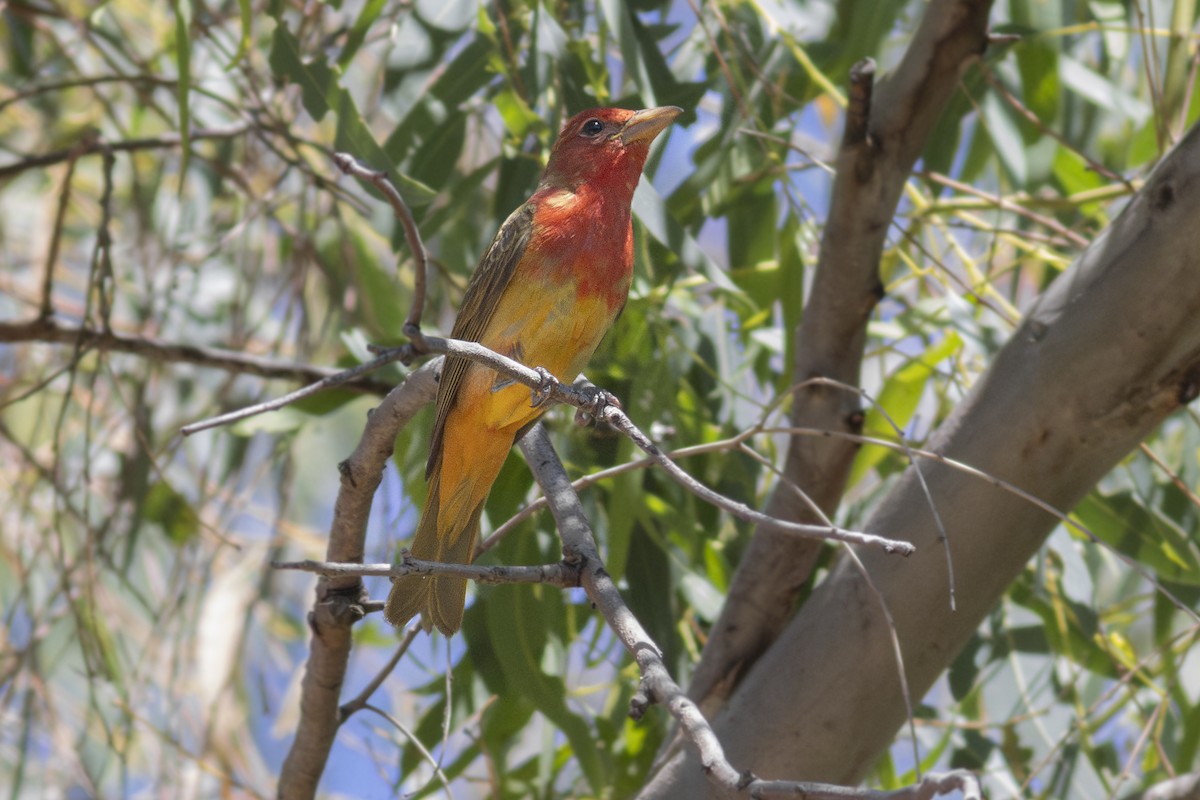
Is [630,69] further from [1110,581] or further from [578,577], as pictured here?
[1110,581]

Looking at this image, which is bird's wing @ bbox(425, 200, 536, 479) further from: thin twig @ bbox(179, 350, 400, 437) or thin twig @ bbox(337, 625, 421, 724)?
thin twig @ bbox(179, 350, 400, 437)

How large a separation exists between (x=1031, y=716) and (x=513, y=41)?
209cm

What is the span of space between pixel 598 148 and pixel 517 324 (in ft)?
1.74

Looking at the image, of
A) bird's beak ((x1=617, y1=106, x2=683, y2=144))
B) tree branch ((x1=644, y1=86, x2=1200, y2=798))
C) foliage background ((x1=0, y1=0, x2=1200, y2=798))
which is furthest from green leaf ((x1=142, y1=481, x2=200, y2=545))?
tree branch ((x1=644, y1=86, x2=1200, y2=798))

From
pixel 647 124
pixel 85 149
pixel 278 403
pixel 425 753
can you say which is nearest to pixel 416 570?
pixel 278 403

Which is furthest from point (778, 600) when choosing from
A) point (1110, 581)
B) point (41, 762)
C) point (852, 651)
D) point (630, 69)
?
point (41, 762)

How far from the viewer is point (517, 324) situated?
113 inches

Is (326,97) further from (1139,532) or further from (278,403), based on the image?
(1139,532)

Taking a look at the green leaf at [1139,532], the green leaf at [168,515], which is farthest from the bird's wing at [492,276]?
the green leaf at [168,515]

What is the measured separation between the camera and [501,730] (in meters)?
3.33

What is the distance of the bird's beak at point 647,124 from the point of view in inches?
118

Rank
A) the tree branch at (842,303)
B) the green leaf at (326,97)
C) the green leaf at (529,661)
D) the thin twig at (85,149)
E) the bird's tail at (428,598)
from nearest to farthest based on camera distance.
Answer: the bird's tail at (428,598) < the green leaf at (326,97) < the tree branch at (842,303) < the green leaf at (529,661) < the thin twig at (85,149)

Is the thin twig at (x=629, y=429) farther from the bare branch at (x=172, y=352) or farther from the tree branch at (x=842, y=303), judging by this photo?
the bare branch at (x=172, y=352)

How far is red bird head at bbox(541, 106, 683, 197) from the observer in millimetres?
3094
